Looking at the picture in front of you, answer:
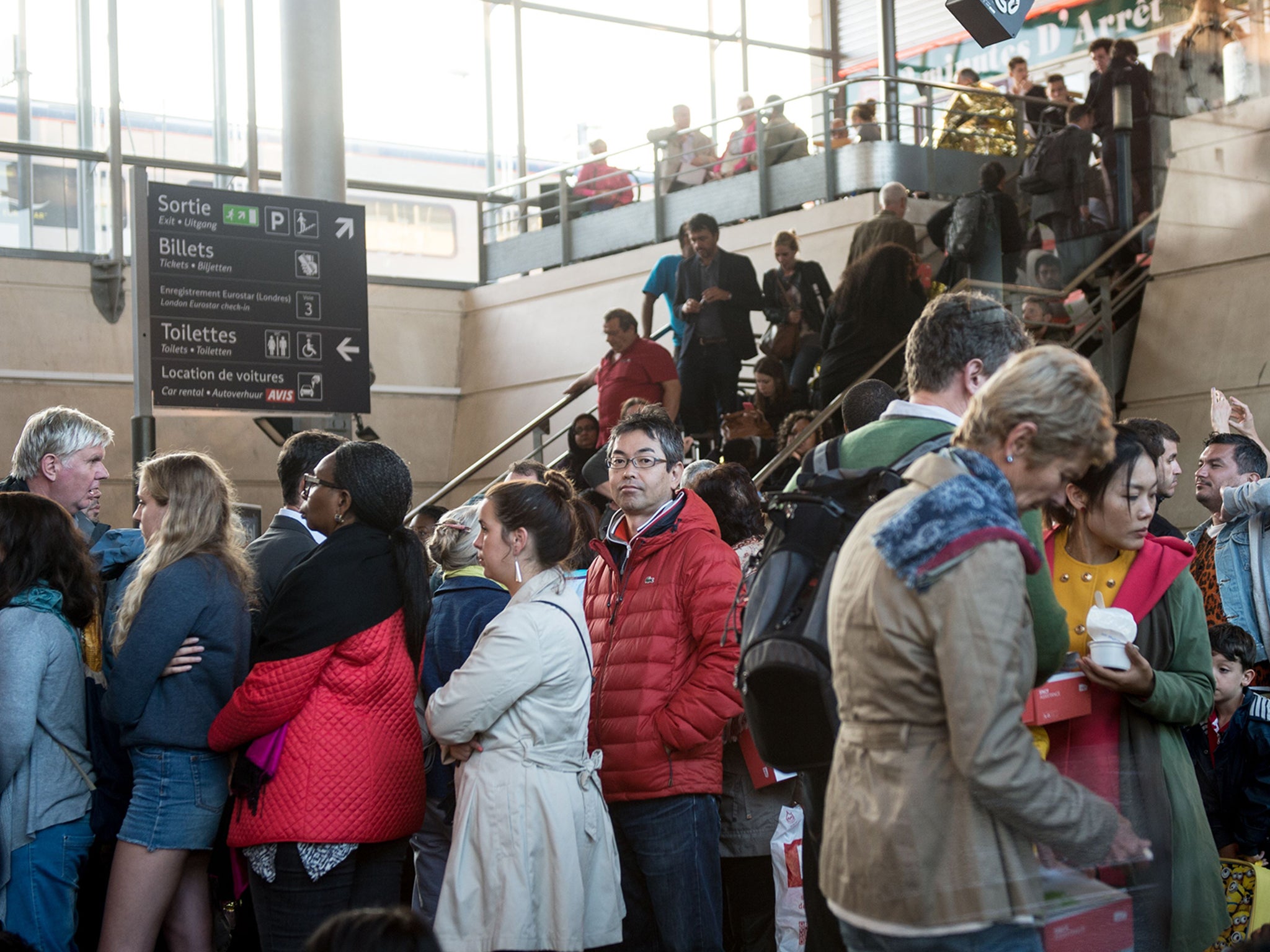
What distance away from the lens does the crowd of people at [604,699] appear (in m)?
2.07

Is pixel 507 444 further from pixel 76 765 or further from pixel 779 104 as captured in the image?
pixel 76 765

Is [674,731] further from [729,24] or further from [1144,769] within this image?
[729,24]

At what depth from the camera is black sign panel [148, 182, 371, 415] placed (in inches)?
291

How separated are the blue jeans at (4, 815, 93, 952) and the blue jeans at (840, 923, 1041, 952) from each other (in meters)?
2.49

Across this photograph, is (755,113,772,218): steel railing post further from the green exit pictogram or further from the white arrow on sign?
the green exit pictogram

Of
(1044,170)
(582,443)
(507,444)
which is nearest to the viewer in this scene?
(1044,170)

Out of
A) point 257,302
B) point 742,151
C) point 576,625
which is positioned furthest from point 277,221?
point 742,151

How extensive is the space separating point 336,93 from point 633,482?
5.00 metres

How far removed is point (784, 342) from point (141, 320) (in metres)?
4.20

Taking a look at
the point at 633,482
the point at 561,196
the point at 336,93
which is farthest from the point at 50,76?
the point at 633,482

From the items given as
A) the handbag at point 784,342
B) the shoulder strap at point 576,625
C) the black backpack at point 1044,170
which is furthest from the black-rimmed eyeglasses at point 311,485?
the black backpack at point 1044,170

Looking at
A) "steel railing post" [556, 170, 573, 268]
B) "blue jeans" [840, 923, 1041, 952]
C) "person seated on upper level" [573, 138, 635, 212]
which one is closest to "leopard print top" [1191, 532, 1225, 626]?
"blue jeans" [840, 923, 1041, 952]

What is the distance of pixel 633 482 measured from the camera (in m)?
3.91

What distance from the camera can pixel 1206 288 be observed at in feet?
27.5
